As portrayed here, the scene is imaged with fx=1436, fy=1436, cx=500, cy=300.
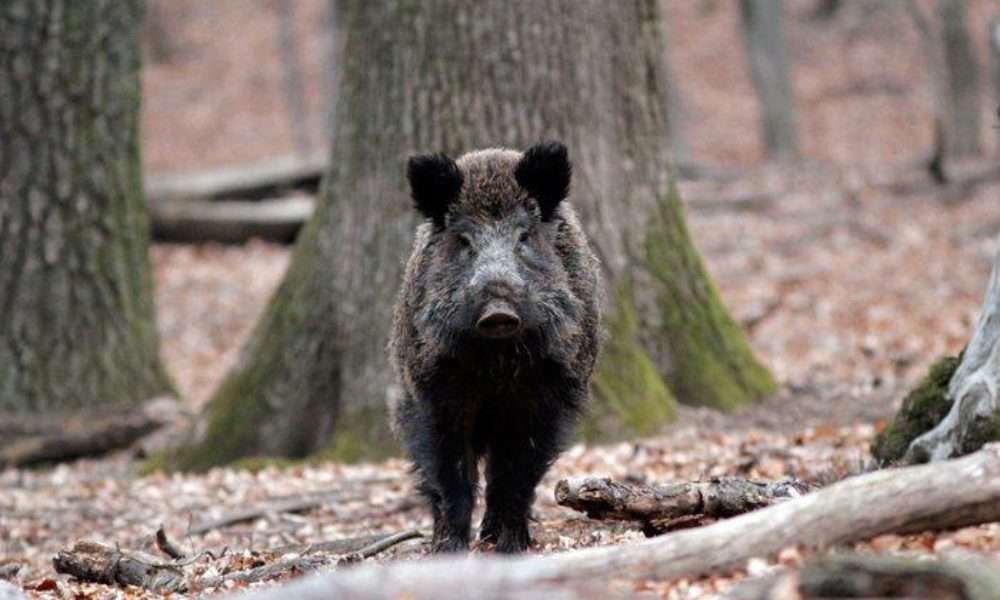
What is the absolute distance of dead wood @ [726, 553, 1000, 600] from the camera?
12.3ft

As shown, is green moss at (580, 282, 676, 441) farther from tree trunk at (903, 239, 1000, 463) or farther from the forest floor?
tree trunk at (903, 239, 1000, 463)

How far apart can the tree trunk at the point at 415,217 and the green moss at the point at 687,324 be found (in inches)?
0.5

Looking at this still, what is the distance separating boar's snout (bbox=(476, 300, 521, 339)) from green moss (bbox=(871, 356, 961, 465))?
2362 millimetres

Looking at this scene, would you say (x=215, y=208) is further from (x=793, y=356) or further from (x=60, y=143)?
(x=793, y=356)

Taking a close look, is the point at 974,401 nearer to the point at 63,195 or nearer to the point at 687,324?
the point at 687,324

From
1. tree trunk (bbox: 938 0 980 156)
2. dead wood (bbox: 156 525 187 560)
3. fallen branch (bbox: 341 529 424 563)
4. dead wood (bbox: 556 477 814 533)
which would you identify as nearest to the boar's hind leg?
fallen branch (bbox: 341 529 424 563)

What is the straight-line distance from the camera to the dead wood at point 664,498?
5855 mm

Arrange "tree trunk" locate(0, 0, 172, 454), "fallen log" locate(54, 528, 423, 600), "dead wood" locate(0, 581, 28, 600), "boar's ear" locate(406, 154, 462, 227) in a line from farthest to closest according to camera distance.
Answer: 1. "tree trunk" locate(0, 0, 172, 454)
2. "boar's ear" locate(406, 154, 462, 227)
3. "fallen log" locate(54, 528, 423, 600)
4. "dead wood" locate(0, 581, 28, 600)

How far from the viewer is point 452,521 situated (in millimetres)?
6609

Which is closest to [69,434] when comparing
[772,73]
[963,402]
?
[963,402]

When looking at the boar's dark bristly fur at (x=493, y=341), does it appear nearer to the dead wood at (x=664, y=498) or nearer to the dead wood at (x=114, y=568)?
the dead wood at (x=664, y=498)


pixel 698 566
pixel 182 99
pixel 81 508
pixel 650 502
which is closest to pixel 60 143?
pixel 81 508

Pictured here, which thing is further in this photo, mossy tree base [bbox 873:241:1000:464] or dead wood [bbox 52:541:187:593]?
mossy tree base [bbox 873:241:1000:464]

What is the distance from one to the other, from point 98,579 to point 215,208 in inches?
541
